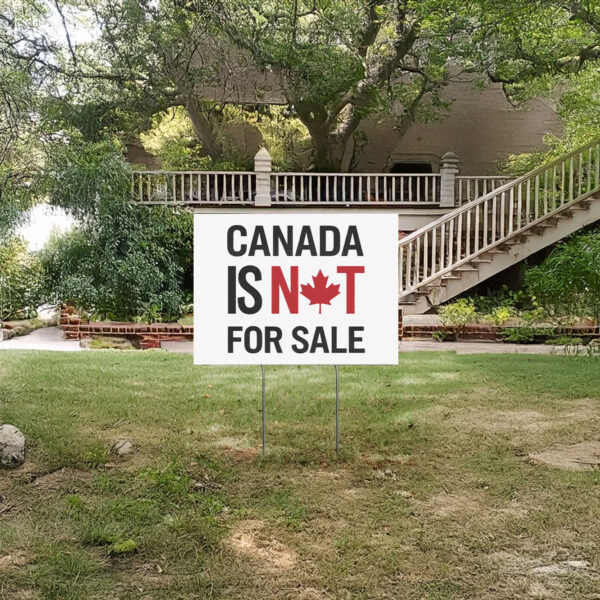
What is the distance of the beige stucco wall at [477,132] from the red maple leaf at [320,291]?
10.8m

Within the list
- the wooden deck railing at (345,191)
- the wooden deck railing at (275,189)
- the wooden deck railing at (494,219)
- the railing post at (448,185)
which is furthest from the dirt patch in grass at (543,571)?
the railing post at (448,185)

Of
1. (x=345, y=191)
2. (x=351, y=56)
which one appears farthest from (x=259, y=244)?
(x=345, y=191)

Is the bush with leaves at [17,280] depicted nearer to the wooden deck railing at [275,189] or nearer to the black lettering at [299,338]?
the wooden deck railing at [275,189]

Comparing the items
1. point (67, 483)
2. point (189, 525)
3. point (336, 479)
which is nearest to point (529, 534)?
point (336, 479)

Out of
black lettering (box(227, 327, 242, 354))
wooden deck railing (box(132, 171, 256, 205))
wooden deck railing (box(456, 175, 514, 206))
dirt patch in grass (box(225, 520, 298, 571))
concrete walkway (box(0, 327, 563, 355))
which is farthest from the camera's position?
wooden deck railing (box(456, 175, 514, 206))

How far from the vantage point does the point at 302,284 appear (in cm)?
306

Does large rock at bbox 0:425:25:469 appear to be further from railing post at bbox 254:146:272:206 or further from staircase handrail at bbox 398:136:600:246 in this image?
railing post at bbox 254:146:272:206

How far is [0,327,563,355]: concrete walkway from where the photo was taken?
21.6ft

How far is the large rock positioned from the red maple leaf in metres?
1.62

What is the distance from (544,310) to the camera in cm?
730

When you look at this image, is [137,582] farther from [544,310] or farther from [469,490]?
[544,310]

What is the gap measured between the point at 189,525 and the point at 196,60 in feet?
29.5

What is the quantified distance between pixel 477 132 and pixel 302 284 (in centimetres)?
1168

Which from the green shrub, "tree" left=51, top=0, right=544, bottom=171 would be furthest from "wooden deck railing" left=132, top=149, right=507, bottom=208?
the green shrub
